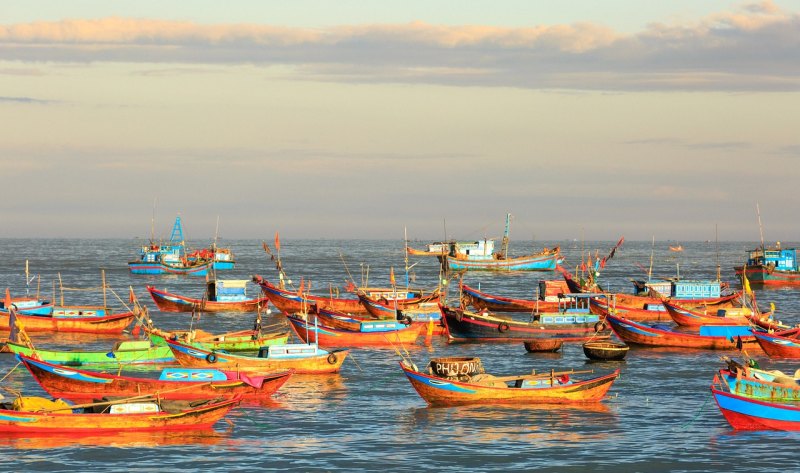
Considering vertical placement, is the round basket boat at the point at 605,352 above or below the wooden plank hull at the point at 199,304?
above

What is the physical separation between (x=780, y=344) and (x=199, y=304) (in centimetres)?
5207

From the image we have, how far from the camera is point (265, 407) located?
52.8 m

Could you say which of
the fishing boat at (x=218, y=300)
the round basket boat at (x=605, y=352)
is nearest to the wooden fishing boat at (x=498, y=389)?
the round basket boat at (x=605, y=352)

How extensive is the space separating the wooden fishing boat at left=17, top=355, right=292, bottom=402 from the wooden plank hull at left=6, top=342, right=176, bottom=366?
5426 millimetres

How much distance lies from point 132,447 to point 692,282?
7455 cm

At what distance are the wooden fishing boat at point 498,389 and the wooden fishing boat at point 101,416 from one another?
32.6 ft

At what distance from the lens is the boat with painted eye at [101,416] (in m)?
44.2

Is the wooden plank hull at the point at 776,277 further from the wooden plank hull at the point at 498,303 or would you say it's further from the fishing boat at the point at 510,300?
the wooden plank hull at the point at 498,303

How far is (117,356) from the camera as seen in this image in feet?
203

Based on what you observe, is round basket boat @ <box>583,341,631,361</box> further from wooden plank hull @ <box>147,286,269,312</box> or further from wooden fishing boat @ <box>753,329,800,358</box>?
wooden plank hull @ <box>147,286,269,312</box>

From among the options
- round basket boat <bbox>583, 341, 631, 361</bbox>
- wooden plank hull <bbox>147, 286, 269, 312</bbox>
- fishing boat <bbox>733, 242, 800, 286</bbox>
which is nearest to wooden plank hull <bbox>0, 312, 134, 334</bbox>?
wooden plank hull <bbox>147, 286, 269, 312</bbox>

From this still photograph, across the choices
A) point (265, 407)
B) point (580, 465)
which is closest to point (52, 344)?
point (265, 407)

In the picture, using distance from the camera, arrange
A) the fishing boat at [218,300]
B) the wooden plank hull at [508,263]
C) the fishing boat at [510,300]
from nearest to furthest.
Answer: the fishing boat at [218,300] < the fishing boat at [510,300] < the wooden plank hull at [508,263]

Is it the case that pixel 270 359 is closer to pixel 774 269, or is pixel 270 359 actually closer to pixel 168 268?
pixel 774 269
